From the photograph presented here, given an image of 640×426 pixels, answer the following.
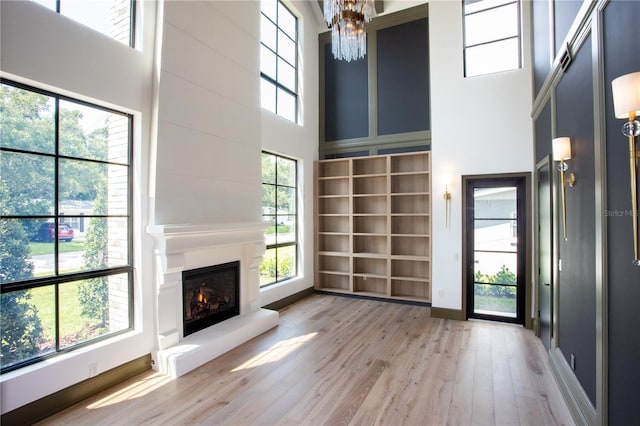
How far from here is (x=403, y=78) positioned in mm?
6109

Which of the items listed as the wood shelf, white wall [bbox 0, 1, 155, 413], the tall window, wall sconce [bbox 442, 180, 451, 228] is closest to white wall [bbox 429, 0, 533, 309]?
wall sconce [bbox 442, 180, 451, 228]

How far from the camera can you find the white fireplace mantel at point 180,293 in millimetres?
3441

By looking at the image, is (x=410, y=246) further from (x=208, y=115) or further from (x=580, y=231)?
(x=208, y=115)

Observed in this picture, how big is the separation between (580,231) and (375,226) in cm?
397

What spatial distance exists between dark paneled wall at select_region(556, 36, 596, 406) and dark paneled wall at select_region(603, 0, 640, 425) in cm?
34

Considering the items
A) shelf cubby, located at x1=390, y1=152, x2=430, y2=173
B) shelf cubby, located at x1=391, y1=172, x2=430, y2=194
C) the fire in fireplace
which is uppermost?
shelf cubby, located at x1=390, y1=152, x2=430, y2=173

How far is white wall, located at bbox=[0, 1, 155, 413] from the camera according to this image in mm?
2494

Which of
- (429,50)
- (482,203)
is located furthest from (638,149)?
(429,50)

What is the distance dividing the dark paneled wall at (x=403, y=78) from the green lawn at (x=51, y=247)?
5.14m

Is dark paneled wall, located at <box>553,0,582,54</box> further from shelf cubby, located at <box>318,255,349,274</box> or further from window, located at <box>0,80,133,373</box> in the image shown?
shelf cubby, located at <box>318,255,349,274</box>

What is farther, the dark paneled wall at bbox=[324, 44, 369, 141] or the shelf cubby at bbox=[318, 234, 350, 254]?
the shelf cubby at bbox=[318, 234, 350, 254]

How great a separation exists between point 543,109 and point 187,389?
5.16m

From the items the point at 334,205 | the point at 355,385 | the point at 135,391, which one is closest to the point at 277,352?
the point at 355,385

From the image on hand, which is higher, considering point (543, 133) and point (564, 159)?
point (543, 133)
